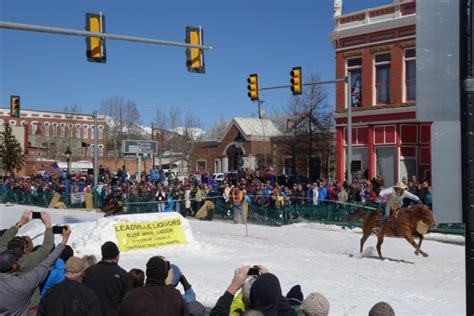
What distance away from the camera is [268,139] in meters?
58.8

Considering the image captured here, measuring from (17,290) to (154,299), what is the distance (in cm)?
129

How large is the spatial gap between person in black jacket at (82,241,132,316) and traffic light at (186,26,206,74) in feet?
37.9

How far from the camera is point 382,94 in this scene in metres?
32.5

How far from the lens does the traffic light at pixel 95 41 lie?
50.4ft

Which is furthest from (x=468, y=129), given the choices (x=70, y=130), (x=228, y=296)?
(x=70, y=130)

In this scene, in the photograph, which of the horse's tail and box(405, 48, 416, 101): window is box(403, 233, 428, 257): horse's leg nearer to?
the horse's tail

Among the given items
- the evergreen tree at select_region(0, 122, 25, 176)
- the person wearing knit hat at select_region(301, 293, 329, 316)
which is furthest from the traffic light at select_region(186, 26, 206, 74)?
the evergreen tree at select_region(0, 122, 25, 176)

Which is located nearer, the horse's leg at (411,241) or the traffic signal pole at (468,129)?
the traffic signal pole at (468,129)

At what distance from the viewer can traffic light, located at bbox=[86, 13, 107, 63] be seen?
15.4m

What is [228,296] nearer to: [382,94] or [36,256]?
[36,256]

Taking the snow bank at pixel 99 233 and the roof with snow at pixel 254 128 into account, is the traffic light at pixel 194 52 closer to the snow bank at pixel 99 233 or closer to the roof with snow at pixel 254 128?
the snow bank at pixel 99 233

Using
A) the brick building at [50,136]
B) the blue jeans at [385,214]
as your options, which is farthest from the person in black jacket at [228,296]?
the brick building at [50,136]

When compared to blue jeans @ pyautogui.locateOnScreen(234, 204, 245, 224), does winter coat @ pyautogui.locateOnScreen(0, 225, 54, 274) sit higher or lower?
higher

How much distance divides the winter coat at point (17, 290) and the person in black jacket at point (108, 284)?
2.85ft
